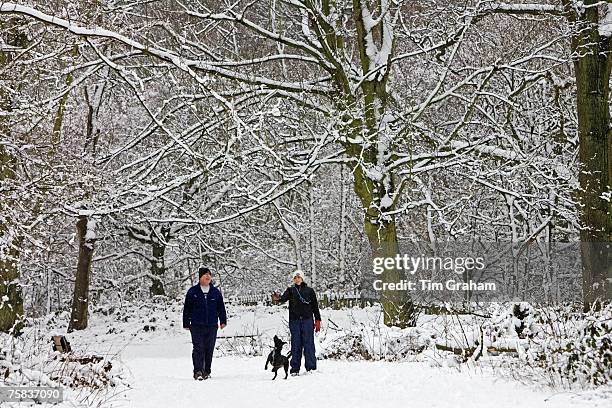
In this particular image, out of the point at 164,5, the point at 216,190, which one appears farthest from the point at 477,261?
the point at 164,5

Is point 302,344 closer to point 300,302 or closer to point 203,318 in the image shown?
point 300,302

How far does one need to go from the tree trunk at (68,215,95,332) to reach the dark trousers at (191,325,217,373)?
13229 millimetres

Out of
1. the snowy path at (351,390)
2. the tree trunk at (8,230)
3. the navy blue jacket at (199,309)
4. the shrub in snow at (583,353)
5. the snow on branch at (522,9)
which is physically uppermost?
the snow on branch at (522,9)

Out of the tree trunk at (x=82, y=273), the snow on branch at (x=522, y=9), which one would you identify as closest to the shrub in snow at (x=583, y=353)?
the snow on branch at (x=522, y=9)

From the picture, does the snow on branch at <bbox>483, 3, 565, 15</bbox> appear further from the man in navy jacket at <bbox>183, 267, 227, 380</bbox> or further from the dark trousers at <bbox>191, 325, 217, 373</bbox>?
the dark trousers at <bbox>191, 325, 217, 373</bbox>

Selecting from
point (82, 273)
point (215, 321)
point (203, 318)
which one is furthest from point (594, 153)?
point (82, 273)

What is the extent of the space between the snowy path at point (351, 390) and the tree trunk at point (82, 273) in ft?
41.2

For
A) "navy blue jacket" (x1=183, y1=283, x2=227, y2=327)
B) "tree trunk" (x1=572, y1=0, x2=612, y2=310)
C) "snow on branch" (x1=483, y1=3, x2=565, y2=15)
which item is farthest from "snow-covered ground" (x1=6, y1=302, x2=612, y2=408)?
"snow on branch" (x1=483, y1=3, x2=565, y2=15)

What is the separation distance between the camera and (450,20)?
1493cm

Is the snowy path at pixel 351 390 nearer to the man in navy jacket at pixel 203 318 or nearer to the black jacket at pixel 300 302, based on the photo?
the man in navy jacket at pixel 203 318

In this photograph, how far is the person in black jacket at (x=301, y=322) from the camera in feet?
36.9

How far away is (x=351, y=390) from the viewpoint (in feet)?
29.0

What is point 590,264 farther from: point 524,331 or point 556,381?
point 556,381

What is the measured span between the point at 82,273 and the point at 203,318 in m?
13.7
